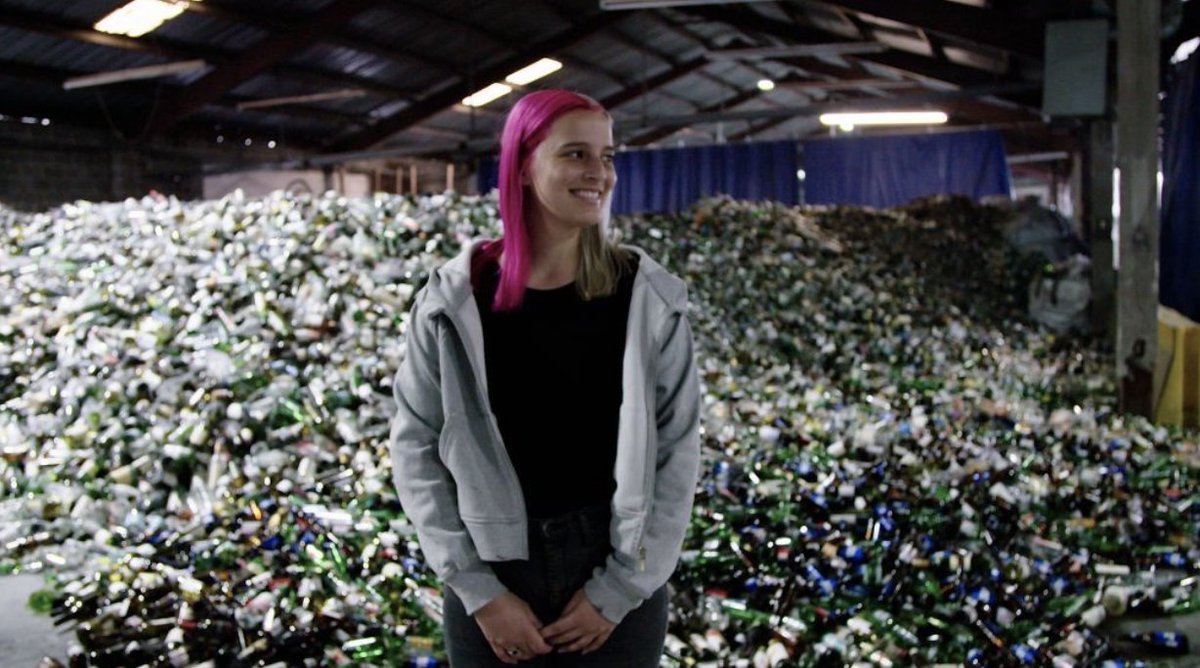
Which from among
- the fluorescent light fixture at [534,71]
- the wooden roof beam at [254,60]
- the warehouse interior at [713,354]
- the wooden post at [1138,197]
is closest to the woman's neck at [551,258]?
the warehouse interior at [713,354]

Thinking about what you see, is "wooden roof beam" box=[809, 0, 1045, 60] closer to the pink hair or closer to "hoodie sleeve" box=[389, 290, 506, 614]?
the pink hair

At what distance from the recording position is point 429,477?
4.81 feet

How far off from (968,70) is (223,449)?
1174 centimetres

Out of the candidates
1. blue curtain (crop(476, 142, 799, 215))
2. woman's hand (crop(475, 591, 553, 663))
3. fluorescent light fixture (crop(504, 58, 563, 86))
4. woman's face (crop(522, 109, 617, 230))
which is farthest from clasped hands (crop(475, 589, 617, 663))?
fluorescent light fixture (crop(504, 58, 563, 86))

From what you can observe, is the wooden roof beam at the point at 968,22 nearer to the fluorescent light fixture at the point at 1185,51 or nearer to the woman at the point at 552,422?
the fluorescent light fixture at the point at 1185,51

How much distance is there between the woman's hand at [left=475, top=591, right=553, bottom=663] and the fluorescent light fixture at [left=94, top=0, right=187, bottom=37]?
9.91 m

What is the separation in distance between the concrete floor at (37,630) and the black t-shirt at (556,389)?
7.66 ft

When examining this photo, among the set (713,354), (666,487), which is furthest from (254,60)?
(666,487)

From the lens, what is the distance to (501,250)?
1.54 m

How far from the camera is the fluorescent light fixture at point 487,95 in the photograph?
51.0 feet

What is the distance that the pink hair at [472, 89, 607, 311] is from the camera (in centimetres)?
141

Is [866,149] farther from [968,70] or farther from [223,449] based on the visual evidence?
[223,449]

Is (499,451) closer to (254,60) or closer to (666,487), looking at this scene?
(666,487)

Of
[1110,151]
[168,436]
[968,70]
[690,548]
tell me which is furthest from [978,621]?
[968,70]
